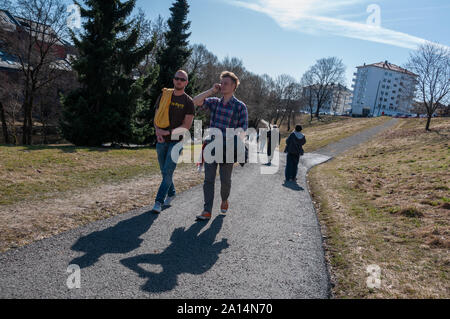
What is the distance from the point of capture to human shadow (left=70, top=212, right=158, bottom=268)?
3055 mm

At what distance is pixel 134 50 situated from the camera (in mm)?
15898

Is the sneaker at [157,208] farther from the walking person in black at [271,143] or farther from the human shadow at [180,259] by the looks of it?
the walking person in black at [271,143]

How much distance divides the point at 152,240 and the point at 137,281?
3.28ft

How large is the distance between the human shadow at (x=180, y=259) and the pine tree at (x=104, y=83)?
487 inches

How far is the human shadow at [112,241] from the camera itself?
10.0 ft

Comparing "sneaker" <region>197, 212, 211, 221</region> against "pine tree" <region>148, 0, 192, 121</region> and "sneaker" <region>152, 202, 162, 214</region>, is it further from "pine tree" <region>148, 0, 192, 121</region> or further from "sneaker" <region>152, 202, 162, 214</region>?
"pine tree" <region>148, 0, 192, 121</region>

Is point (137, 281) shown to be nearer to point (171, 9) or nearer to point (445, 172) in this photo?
point (445, 172)

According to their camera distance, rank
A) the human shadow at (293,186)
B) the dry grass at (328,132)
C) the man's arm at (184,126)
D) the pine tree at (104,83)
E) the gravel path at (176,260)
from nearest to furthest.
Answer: the gravel path at (176,260), the man's arm at (184,126), the human shadow at (293,186), the pine tree at (104,83), the dry grass at (328,132)

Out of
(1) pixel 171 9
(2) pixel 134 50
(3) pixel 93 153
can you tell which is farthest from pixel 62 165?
(1) pixel 171 9

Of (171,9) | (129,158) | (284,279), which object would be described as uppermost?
(171,9)

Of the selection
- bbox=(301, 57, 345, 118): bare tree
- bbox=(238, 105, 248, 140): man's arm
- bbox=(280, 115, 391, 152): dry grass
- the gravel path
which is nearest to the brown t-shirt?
bbox=(238, 105, 248, 140): man's arm

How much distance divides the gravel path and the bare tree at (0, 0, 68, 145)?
21749 millimetres

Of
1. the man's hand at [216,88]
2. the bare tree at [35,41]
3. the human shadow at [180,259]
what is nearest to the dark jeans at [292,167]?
the man's hand at [216,88]

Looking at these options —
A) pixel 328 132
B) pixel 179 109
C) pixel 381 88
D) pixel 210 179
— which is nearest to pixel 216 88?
pixel 179 109
